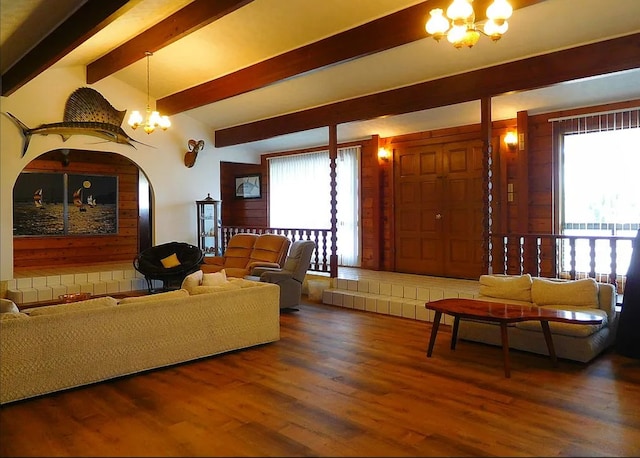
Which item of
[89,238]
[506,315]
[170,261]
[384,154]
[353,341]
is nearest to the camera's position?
[506,315]

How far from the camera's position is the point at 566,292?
14.7 feet

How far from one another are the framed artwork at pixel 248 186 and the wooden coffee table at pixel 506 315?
6.50 meters

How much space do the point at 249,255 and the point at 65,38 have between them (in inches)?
135

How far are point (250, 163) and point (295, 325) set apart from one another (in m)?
5.37

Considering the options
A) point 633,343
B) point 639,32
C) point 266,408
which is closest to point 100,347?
point 266,408

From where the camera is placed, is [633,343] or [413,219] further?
[413,219]

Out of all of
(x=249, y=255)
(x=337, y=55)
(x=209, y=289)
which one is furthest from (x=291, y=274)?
(x=337, y=55)

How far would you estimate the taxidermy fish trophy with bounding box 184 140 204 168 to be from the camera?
28.5ft

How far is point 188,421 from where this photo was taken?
2957mm

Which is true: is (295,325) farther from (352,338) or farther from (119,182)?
(119,182)

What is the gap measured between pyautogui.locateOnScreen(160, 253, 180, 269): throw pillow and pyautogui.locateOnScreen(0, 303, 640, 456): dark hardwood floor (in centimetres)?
337

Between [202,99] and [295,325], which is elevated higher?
[202,99]

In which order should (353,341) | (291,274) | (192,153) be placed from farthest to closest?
(192,153), (291,274), (353,341)

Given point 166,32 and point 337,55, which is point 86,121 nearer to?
point 166,32
